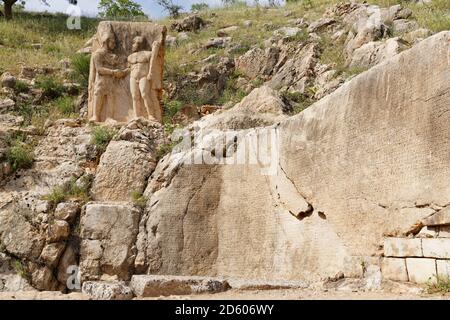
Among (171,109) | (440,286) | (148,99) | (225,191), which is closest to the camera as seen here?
(440,286)

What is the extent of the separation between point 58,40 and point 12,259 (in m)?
14.9

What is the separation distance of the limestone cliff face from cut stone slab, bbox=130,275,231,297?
145 centimetres

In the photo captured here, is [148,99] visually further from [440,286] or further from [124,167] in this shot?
[440,286]

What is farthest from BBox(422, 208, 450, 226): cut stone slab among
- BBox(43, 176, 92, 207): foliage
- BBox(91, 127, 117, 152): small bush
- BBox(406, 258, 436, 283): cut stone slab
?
BBox(91, 127, 117, 152): small bush

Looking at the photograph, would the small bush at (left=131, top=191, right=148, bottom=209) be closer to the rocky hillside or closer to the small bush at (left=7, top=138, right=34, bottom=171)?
the rocky hillside

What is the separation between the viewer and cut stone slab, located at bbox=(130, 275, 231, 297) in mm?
4340

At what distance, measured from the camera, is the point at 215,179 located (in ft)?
24.5

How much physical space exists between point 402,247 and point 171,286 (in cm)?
199

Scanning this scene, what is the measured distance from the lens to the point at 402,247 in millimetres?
4520

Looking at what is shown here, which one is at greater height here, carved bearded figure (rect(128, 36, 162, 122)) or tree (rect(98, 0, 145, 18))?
tree (rect(98, 0, 145, 18))

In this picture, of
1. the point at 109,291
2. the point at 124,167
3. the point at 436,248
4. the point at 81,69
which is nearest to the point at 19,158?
the point at 124,167
